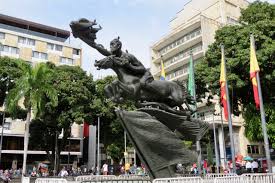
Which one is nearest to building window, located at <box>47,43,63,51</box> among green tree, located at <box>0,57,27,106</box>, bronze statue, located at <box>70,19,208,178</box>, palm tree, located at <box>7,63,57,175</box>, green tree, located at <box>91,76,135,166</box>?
green tree, located at <box>91,76,135,166</box>

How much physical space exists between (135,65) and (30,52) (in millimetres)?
49111

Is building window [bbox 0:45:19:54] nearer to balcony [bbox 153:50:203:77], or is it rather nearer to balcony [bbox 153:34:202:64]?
balcony [bbox 153:34:202:64]

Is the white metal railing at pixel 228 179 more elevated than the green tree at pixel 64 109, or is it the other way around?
the green tree at pixel 64 109

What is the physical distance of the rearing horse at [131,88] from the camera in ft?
35.2

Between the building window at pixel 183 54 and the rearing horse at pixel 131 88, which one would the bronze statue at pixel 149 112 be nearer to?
the rearing horse at pixel 131 88

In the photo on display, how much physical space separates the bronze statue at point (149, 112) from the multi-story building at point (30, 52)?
1597 inches

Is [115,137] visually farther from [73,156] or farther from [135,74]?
[135,74]

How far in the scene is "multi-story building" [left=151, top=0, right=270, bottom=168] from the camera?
47.5m

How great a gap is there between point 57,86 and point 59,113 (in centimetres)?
315

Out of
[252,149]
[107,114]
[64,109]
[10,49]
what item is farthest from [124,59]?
[10,49]

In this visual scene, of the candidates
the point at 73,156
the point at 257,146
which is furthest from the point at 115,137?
the point at 257,146

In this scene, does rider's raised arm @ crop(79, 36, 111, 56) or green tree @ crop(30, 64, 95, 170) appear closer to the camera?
rider's raised arm @ crop(79, 36, 111, 56)

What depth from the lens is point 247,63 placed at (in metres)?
25.1

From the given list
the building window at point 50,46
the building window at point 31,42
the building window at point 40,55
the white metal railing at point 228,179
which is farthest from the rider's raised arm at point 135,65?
the building window at point 50,46
